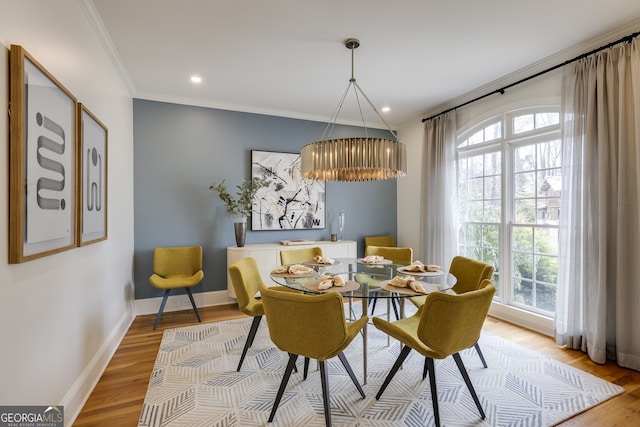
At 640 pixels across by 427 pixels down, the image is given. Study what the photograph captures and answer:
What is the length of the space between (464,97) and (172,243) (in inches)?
165

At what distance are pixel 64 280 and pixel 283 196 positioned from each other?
Result: 9.64 ft

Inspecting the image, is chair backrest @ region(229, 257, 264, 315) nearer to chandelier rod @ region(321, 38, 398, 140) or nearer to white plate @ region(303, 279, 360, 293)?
white plate @ region(303, 279, 360, 293)

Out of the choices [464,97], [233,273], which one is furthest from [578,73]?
[233,273]

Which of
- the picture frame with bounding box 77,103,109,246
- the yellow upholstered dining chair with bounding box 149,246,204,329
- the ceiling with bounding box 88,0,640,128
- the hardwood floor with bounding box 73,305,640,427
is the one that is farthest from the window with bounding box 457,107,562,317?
the picture frame with bounding box 77,103,109,246

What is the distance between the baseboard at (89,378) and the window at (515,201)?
13.3ft

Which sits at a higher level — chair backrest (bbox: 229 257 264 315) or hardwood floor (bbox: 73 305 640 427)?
chair backrest (bbox: 229 257 264 315)

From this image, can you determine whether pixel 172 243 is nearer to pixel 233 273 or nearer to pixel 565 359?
pixel 233 273

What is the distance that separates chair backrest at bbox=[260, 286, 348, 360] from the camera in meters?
1.68

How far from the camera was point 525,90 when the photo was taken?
3316 millimetres

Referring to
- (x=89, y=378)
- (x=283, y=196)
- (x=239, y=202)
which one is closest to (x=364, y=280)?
(x=89, y=378)

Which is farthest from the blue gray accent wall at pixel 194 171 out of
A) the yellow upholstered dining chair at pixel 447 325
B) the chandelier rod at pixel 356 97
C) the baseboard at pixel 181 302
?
the yellow upholstered dining chair at pixel 447 325

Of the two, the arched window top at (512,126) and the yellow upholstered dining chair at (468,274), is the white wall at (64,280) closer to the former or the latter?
the yellow upholstered dining chair at (468,274)

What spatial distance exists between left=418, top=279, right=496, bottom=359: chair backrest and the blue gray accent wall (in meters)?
3.06

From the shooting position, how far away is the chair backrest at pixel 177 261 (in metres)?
3.75
